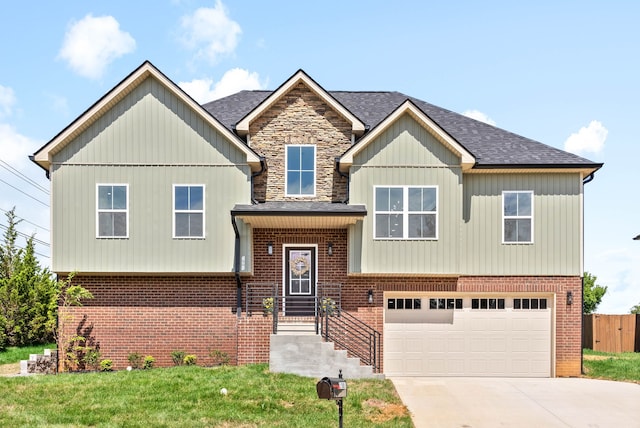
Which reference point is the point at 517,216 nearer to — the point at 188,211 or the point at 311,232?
the point at 311,232

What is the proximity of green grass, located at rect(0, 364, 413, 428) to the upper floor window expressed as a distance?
5.53m

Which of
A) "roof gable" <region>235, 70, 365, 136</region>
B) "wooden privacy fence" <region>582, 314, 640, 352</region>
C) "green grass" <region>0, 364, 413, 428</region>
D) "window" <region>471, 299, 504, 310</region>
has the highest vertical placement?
"roof gable" <region>235, 70, 365, 136</region>

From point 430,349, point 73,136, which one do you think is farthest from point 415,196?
point 73,136

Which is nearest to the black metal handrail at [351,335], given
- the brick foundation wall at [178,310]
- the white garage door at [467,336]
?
the brick foundation wall at [178,310]

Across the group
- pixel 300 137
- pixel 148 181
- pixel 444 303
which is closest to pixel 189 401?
pixel 148 181

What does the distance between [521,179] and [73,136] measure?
42.8 feet

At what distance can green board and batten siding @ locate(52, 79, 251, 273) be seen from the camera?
54.6 feet

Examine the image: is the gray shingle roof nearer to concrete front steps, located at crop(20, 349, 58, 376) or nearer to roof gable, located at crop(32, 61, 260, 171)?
roof gable, located at crop(32, 61, 260, 171)

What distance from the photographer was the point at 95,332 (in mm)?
17000

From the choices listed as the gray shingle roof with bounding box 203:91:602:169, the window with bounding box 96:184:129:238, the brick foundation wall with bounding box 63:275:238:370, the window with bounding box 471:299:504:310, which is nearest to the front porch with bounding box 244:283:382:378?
the brick foundation wall with bounding box 63:275:238:370

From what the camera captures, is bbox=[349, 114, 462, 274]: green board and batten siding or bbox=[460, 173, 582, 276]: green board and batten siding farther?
bbox=[460, 173, 582, 276]: green board and batten siding

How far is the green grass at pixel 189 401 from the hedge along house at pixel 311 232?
7.93 feet

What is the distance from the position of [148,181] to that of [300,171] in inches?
173

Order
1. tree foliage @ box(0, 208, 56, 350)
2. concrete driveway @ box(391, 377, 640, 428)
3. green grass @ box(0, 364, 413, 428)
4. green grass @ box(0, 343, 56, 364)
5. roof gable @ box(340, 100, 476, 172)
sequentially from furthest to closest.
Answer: tree foliage @ box(0, 208, 56, 350)
green grass @ box(0, 343, 56, 364)
roof gable @ box(340, 100, 476, 172)
concrete driveway @ box(391, 377, 640, 428)
green grass @ box(0, 364, 413, 428)
